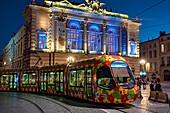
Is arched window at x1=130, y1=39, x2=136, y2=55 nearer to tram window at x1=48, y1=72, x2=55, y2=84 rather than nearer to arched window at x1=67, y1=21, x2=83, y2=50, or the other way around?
arched window at x1=67, y1=21, x2=83, y2=50

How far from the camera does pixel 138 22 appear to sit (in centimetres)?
5119

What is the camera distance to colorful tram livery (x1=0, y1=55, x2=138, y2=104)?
14.8 m

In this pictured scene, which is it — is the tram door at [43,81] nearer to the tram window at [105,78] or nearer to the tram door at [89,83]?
the tram door at [89,83]

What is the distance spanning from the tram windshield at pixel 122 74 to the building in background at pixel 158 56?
5263 cm

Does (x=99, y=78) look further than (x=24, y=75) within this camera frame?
No

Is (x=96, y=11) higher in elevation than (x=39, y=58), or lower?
higher

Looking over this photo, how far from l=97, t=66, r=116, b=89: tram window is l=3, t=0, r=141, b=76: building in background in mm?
23927

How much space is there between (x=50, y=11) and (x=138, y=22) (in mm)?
20144

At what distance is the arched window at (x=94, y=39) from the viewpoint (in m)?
45.0

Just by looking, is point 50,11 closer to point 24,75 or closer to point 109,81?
point 24,75

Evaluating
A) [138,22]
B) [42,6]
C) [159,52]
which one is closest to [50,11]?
[42,6]

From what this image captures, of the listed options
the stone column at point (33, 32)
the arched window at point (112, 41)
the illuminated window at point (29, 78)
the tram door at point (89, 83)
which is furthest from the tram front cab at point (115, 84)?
the arched window at point (112, 41)

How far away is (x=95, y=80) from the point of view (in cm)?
1568

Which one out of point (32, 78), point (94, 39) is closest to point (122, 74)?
point (32, 78)
